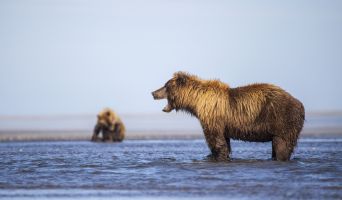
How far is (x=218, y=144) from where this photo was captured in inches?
594

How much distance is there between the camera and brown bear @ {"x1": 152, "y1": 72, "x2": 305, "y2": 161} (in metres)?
14.6

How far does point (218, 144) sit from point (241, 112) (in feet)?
2.63

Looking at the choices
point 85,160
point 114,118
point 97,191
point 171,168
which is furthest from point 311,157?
point 114,118

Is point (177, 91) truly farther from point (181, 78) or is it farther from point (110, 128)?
point (110, 128)

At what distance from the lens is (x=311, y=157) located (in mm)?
16359

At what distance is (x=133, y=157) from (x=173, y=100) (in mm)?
1995

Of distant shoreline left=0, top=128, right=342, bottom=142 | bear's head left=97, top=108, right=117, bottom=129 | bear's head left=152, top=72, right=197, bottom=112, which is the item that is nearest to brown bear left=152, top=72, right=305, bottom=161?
bear's head left=152, top=72, right=197, bottom=112

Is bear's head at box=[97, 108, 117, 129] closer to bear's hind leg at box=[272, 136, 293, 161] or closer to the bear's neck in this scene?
the bear's neck

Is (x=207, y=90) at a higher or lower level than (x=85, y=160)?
higher

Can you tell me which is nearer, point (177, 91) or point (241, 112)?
point (241, 112)

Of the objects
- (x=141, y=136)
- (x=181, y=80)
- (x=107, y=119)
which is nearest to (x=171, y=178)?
(x=181, y=80)

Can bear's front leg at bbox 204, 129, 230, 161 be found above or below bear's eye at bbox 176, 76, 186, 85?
below

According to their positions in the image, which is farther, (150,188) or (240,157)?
(240,157)

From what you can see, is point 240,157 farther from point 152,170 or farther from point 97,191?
point 97,191
